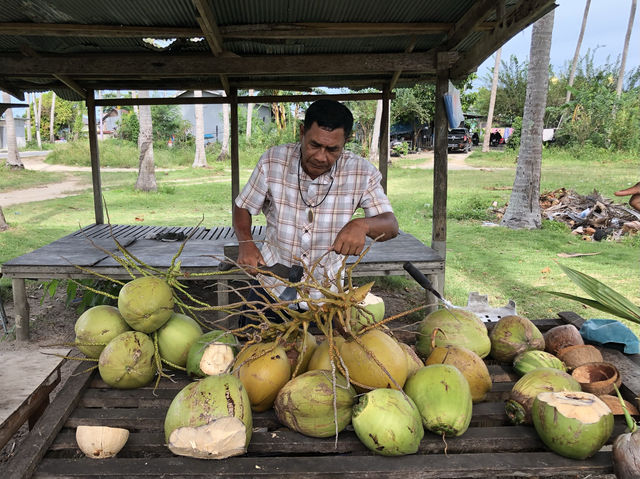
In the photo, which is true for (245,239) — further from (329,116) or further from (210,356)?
(210,356)

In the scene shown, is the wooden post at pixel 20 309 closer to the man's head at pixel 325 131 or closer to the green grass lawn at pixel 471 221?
the green grass lawn at pixel 471 221

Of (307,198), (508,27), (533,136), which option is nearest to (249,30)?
(508,27)

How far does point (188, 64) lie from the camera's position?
4.43m

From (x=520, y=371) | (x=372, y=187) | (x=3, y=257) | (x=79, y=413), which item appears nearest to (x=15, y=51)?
(x=3, y=257)

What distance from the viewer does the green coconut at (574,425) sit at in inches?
46.9

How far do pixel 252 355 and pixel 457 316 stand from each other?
746 millimetres

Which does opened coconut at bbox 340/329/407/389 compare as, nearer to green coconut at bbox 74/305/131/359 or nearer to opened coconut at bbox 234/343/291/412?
opened coconut at bbox 234/343/291/412

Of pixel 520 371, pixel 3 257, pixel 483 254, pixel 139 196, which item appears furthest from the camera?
pixel 139 196

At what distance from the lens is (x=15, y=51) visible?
468 centimetres

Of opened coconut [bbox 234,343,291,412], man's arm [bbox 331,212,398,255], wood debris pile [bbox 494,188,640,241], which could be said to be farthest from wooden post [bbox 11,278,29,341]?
wood debris pile [bbox 494,188,640,241]

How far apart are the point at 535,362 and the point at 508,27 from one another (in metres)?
2.57

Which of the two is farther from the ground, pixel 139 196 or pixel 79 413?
pixel 79 413

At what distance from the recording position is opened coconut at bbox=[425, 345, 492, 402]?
1453 mm

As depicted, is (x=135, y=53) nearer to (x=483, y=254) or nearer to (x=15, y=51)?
(x=15, y=51)
